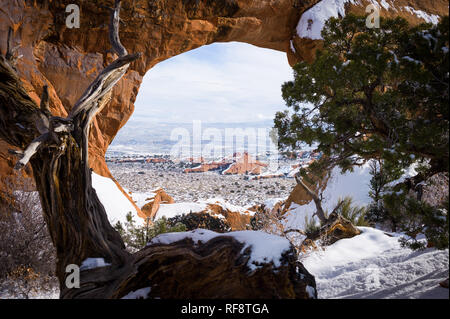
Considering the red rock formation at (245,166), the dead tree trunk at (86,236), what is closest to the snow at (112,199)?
the dead tree trunk at (86,236)

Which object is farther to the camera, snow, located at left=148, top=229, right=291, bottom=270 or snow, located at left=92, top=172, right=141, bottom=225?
snow, located at left=92, top=172, right=141, bottom=225

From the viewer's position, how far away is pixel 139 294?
304 centimetres

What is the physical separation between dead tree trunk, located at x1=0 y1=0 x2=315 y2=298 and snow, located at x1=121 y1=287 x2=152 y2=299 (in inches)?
2.0

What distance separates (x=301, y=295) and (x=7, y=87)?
3798 mm

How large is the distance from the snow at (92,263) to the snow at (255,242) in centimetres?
56

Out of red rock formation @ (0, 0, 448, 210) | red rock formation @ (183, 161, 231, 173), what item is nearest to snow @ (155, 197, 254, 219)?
red rock formation @ (0, 0, 448, 210)

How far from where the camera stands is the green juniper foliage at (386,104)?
93.5 inches

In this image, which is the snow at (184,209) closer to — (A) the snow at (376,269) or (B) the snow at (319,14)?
(A) the snow at (376,269)

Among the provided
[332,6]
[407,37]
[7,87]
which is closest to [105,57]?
[7,87]

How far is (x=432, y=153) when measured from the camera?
246 centimetres

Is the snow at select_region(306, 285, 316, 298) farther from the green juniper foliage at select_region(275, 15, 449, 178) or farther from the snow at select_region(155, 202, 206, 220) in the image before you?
the snow at select_region(155, 202, 206, 220)

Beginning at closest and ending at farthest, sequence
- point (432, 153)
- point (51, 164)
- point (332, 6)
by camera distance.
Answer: point (432, 153)
point (51, 164)
point (332, 6)

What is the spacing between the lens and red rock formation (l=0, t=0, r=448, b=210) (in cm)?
807

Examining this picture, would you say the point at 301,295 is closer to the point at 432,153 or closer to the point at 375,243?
the point at 432,153
